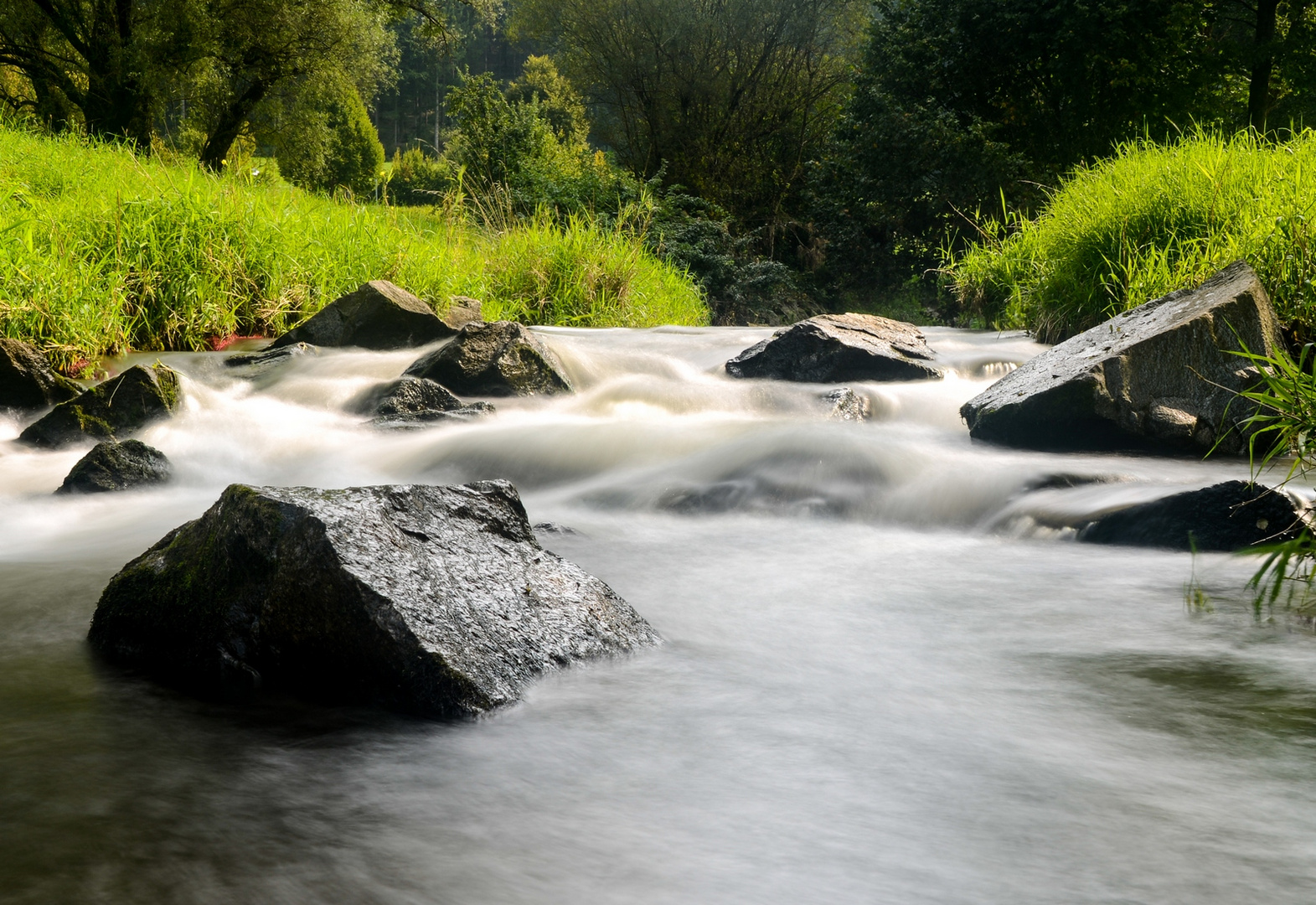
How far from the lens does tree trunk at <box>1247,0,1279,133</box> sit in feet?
49.6

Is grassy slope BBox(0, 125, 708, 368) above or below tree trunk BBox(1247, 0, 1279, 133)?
below

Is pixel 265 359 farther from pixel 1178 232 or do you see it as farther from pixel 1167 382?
pixel 1178 232

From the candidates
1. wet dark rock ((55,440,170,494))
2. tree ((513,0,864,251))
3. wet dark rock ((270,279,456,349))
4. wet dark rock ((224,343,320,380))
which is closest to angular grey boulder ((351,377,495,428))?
wet dark rock ((224,343,320,380))

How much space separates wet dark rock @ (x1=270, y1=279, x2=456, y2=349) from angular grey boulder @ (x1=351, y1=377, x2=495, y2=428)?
976 millimetres

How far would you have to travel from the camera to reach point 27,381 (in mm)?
5359

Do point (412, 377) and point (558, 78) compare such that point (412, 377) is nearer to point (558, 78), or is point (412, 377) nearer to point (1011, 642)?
point (1011, 642)

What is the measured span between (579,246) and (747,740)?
27.4 ft

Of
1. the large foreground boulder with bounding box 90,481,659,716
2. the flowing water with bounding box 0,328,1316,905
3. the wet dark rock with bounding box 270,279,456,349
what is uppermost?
the wet dark rock with bounding box 270,279,456,349

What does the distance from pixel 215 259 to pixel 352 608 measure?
5821 mm

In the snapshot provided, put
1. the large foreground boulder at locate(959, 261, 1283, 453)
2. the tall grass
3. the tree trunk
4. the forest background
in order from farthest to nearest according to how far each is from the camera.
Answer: the tree trunk < the forest background < the tall grass < the large foreground boulder at locate(959, 261, 1283, 453)

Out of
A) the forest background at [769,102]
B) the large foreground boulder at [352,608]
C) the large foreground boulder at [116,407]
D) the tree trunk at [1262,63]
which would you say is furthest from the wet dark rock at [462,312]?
the tree trunk at [1262,63]

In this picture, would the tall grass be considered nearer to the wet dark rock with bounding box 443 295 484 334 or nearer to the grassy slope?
the grassy slope

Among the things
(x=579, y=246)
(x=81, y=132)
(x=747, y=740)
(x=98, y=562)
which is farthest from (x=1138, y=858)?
(x=81, y=132)

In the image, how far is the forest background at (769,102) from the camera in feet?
49.1
